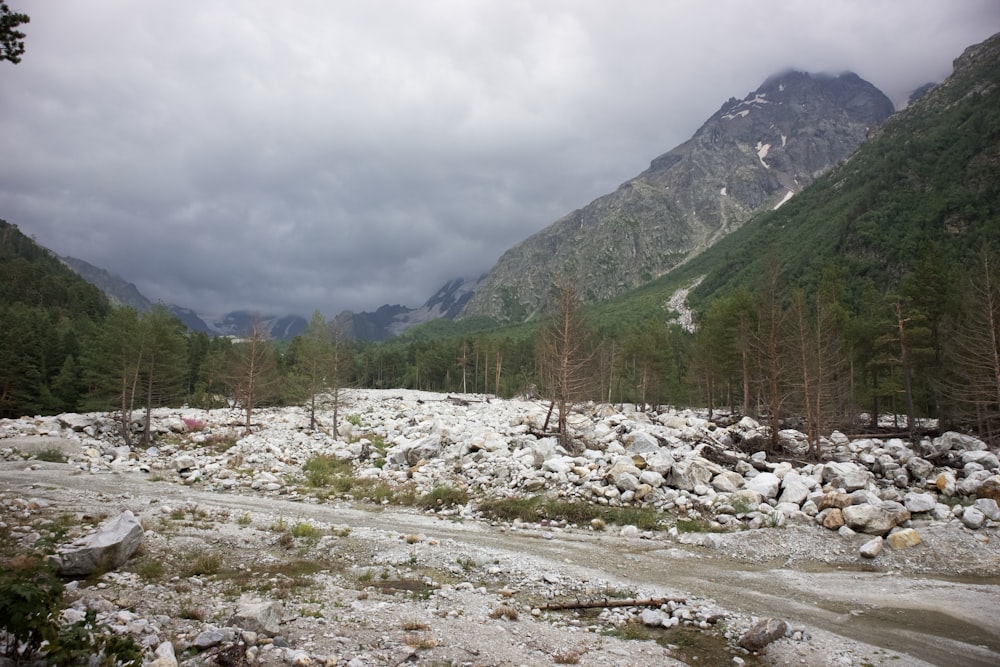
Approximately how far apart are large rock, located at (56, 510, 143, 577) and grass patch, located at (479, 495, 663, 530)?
12162 millimetres

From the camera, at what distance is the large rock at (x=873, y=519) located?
16469 millimetres

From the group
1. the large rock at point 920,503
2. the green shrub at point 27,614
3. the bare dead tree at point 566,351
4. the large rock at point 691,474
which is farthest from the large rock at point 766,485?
the green shrub at point 27,614

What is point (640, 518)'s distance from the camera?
61.1 feet

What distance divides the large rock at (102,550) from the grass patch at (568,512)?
12.2m

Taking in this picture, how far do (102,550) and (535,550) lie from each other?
11215mm

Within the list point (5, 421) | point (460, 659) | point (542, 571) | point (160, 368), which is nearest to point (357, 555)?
point (542, 571)

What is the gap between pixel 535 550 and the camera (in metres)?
15.4

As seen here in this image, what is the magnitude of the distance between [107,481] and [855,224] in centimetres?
15614

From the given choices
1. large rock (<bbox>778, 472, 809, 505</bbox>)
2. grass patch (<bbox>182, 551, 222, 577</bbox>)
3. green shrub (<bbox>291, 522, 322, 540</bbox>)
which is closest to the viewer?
grass patch (<bbox>182, 551, 222, 577</bbox>)

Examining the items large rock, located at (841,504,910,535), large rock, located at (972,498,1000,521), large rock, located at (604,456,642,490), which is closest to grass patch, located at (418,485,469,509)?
large rock, located at (604,456,642,490)

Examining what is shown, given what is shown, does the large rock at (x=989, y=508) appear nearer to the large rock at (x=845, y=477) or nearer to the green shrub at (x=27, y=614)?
the large rock at (x=845, y=477)

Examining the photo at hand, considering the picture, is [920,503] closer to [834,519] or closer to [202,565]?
[834,519]

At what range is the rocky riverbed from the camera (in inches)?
356

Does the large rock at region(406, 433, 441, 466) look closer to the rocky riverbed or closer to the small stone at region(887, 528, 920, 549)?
the rocky riverbed
